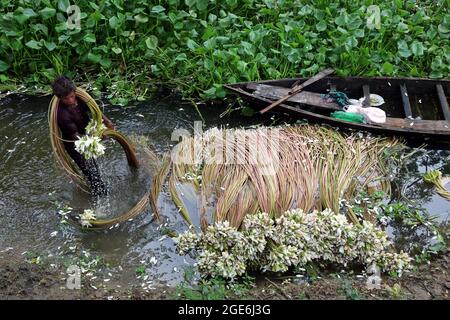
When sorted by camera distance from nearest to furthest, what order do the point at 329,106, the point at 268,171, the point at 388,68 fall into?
the point at 268,171, the point at 329,106, the point at 388,68

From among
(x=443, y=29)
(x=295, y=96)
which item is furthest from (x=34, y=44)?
(x=443, y=29)

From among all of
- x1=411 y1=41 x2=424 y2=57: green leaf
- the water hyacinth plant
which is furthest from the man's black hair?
x1=411 y1=41 x2=424 y2=57: green leaf

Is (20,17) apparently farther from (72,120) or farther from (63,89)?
(63,89)

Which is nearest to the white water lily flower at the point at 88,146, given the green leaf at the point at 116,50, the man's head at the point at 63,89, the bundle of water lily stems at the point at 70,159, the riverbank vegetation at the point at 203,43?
the bundle of water lily stems at the point at 70,159

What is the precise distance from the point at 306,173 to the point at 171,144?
5.74 feet

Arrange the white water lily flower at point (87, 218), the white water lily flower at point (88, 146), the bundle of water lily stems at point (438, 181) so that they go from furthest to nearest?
the bundle of water lily stems at point (438, 181)
the white water lily flower at point (87, 218)
the white water lily flower at point (88, 146)

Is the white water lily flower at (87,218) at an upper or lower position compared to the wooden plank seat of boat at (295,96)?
lower

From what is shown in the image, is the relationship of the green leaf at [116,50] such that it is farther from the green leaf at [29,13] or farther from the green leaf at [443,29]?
the green leaf at [443,29]

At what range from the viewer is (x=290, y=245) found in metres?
4.94

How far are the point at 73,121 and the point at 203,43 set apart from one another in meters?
2.36

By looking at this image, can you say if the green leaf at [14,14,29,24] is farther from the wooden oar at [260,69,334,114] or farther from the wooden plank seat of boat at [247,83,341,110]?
the wooden oar at [260,69,334,114]

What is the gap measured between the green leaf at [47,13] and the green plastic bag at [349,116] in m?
3.67

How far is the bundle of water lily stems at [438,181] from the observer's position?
5941 mm

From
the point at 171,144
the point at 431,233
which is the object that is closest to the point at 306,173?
the point at 431,233
